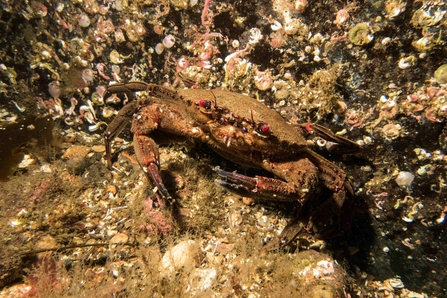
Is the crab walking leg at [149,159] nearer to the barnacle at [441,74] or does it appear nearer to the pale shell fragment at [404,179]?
the pale shell fragment at [404,179]

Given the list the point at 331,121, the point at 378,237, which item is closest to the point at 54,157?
the point at 331,121

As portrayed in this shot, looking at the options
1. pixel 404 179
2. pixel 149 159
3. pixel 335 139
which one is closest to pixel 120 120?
pixel 149 159

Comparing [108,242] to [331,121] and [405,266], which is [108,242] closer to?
[331,121]

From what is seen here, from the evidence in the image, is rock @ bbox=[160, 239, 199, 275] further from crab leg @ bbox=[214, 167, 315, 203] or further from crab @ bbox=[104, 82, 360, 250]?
crab leg @ bbox=[214, 167, 315, 203]

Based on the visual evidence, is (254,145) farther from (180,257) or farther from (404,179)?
(404,179)

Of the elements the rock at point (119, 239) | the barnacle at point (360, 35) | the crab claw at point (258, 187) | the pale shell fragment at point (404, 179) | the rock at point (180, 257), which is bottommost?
the rock at point (119, 239)

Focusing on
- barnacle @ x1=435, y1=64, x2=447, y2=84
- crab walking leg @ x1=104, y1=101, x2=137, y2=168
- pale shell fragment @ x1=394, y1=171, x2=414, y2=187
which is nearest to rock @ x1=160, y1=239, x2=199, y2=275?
crab walking leg @ x1=104, y1=101, x2=137, y2=168

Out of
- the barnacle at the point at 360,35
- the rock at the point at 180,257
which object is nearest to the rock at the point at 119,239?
the rock at the point at 180,257
